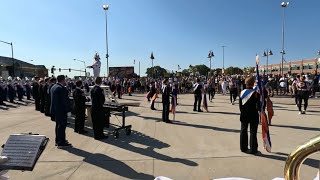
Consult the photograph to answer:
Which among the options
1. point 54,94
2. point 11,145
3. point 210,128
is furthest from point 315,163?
point 54,94

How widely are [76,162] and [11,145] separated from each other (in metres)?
3.86

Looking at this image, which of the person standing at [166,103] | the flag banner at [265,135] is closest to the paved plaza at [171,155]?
the flag banner at [265,135]

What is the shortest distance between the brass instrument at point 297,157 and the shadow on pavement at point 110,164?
4.99m

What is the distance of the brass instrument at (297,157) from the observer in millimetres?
1490

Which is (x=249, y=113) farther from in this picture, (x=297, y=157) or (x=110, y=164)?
(x=297, y=157)

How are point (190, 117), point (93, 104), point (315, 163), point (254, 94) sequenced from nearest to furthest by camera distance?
point (315, 163) < point (254, 94) < point (93, 104) < point (190, 117)

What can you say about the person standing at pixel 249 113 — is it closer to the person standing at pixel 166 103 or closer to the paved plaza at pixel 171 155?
the paved plaza at pixel 171 155

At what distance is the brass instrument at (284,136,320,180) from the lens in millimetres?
1490

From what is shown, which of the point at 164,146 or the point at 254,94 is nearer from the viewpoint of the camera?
the point at 254,94

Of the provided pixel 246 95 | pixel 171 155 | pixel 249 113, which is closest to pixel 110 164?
pixel 171 155

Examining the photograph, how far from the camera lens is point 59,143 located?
8.97m

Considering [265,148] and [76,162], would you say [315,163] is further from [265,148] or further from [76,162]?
[76,162]

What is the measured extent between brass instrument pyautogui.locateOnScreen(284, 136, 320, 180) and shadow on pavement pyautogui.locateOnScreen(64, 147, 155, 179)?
196 inches

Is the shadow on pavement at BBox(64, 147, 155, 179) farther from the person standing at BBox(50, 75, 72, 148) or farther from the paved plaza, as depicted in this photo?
the person standing at BBox(50, 75, 72, 148)
